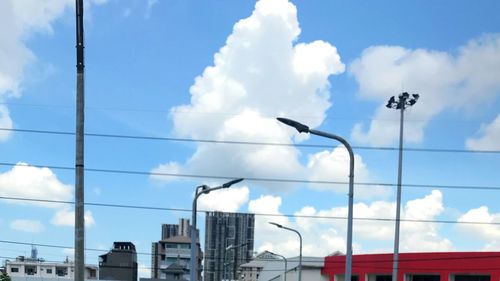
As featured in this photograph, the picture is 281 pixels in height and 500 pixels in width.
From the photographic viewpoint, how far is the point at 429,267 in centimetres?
4497

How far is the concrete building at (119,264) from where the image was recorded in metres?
91.2

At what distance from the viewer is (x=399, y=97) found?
3341 cm

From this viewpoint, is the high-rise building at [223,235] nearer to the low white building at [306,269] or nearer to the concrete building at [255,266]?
the concrete building at [255,266]

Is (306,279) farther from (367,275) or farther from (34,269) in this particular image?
(34,269)

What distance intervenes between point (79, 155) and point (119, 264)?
3418 inches

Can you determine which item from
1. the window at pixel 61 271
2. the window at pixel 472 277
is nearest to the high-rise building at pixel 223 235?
the window at pixel 61 271

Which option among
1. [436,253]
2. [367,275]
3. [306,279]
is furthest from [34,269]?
[436,253]

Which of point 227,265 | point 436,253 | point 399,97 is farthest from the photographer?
point 227,265

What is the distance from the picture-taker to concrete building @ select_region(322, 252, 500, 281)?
40781 millimetres

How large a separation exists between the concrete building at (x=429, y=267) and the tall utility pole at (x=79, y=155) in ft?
119

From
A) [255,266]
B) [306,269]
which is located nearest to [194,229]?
[306,269]

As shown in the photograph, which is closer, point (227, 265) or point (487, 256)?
point (487, 256)

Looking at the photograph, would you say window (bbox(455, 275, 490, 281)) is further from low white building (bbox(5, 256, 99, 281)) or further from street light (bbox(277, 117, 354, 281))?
low white building (bbox(5, 256, 99, 281))

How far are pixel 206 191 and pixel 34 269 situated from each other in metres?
105
